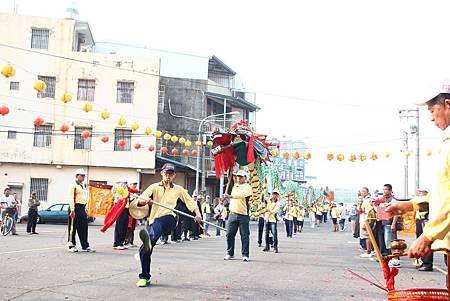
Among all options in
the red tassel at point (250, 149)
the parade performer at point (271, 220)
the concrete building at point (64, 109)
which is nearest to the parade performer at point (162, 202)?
the parade performer at point (271, 220)

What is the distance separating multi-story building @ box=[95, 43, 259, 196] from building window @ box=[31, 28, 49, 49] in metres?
8.95

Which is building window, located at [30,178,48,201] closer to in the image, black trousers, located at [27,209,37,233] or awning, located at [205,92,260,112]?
awning, located at [205,92,260,112]

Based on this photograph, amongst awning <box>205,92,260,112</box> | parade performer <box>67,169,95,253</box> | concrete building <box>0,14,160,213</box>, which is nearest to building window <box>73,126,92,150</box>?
concrete building <box>0,14,160,213</box>

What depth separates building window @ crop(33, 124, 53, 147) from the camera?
34906 millimetres

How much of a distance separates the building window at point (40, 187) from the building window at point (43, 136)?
2.29 metres

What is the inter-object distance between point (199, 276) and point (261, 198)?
24.5 feet

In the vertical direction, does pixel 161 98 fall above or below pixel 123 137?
above

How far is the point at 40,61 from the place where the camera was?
3491cm

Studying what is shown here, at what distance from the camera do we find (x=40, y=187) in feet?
115

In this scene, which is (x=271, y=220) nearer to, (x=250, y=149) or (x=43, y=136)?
→ (x=250, y=149)

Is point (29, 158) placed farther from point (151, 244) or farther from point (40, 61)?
point (151, 244)

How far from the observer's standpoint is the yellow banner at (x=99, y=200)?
60.0 feet

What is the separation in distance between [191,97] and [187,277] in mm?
33655

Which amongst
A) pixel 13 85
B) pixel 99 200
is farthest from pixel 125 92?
pixel 99 200
